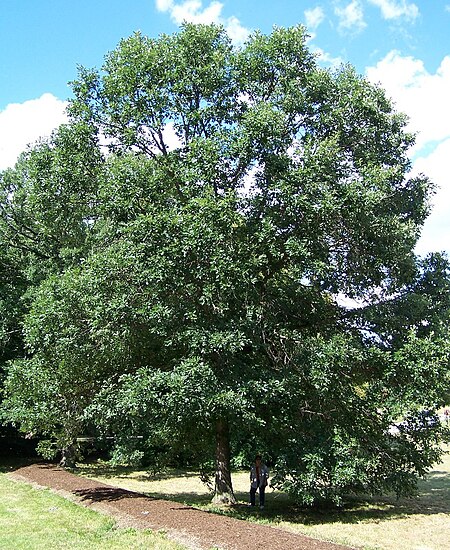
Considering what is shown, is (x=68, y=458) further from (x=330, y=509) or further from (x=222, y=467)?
(x=330, y=509)

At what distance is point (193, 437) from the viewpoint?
12.9 metres

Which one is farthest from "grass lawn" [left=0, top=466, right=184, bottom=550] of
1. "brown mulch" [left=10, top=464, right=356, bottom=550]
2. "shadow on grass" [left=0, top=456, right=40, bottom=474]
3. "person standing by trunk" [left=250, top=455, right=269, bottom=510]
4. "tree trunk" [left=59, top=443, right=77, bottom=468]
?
"tree trunk" [left=59, top=443, right=77, bottom=468]

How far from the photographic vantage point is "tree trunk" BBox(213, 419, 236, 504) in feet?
A: 41.6

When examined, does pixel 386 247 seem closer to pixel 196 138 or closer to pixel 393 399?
pixel 393 399

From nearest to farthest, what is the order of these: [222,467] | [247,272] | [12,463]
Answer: [247,272] < [222,467] < [12,463]

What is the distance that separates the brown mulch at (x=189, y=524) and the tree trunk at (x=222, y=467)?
1.72 metres

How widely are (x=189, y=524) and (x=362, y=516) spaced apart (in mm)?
4562

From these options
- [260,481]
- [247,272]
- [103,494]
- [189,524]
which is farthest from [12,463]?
[247,272]

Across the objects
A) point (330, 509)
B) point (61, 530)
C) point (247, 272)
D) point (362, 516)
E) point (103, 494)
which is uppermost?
point (247, 272)

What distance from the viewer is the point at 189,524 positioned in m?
9.06

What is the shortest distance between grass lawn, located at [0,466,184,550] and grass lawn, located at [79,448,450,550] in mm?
2971

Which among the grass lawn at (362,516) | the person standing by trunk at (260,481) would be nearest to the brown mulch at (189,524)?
the grass lawn at (362,516)

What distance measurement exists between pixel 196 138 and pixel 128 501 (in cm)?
779

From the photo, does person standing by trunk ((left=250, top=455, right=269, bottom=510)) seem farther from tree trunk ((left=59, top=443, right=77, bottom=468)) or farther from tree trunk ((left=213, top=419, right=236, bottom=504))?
tree trunk ((left=59, top=443, right=77, bottom=468))
